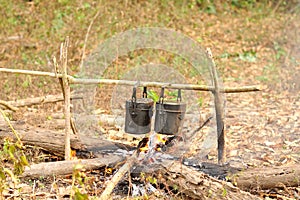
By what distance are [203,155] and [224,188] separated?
142 centimetres

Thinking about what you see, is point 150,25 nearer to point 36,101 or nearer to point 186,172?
point 36,101

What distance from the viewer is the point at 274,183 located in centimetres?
411

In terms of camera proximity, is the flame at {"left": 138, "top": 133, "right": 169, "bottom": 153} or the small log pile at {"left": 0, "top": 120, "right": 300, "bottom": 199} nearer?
the small log pile at {"left": 0, "top": 120, "right": 300, "bottom": 199}

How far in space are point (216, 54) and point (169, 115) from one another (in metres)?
5.40

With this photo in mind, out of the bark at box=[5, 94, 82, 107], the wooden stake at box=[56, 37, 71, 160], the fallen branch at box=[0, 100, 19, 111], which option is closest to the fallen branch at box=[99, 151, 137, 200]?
the wooden stake at box=[56, 37, 71, 160]

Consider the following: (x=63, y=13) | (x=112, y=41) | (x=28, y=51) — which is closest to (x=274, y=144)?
(x=112, y=41)

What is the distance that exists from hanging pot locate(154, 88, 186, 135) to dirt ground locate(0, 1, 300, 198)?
27.4 inches

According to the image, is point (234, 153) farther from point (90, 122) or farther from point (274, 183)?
point (90, 122)

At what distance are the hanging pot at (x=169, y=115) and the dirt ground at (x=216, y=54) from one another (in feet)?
2.28

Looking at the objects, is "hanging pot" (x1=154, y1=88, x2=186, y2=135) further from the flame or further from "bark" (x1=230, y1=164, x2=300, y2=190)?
"bark" (x1=230, y1=164, x2=300, y2=190)

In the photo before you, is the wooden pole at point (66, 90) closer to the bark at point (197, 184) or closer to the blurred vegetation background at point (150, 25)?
the bark at point (197, 184)

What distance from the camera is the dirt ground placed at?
5871mm

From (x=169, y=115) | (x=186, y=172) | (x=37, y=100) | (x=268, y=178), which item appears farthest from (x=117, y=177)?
(x=37, y=100)

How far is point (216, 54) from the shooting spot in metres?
9.49
